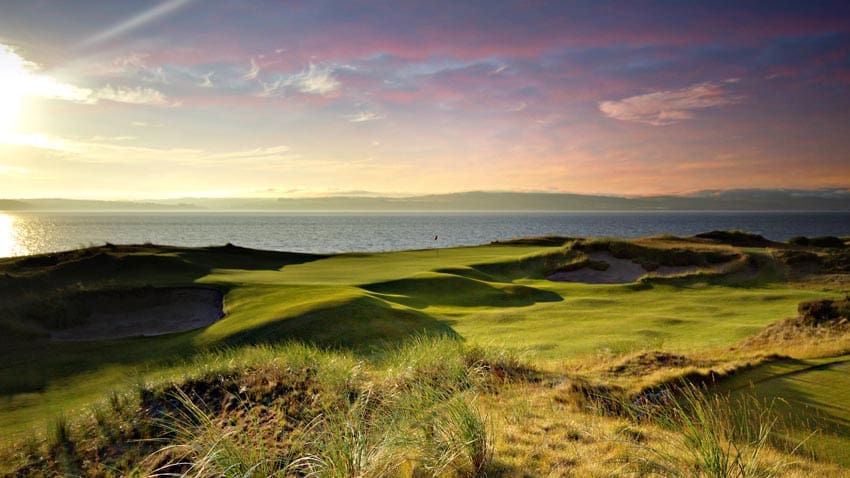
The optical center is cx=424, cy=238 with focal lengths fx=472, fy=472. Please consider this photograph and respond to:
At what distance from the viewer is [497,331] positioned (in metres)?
17.6

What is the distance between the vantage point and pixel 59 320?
72.7 feet

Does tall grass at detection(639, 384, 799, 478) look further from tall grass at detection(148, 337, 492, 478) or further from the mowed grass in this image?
tall grass at detection(148, 337, 492, 478)

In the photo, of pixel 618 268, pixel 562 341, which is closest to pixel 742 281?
pixel 618 268

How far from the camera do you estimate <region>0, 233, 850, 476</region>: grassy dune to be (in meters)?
7.26

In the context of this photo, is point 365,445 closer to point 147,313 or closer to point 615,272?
point 147,313

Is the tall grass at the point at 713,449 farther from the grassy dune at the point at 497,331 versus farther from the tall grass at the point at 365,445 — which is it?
the tall grass at the point at 365,445

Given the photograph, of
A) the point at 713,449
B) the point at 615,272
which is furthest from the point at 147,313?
the point at 615,272

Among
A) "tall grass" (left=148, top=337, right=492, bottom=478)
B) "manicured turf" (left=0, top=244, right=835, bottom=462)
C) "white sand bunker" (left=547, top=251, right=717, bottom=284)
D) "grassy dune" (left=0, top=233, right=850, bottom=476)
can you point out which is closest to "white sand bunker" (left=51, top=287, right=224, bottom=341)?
"grassy dune" (left=0, top=233, right=850, bottom=476)

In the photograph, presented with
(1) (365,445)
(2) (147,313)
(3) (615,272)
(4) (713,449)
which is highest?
(4) (713,449)

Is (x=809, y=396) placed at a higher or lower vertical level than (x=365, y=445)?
lower

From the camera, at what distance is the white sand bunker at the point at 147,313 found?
72.2ft

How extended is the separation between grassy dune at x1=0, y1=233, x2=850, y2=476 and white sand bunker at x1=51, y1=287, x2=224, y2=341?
50 cm

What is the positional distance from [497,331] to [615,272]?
62.2 ft

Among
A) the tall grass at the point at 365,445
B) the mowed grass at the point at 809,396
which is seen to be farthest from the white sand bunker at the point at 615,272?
the tall grass at the point at 365,445
